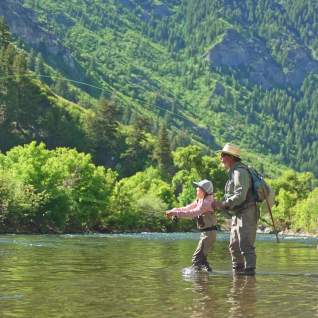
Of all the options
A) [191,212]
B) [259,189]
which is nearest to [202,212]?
[191,212]

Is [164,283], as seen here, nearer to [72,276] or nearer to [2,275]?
A: [72,276]

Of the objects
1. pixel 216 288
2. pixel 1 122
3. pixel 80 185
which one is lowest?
pixel 216 288

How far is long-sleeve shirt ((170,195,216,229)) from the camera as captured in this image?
18.1m

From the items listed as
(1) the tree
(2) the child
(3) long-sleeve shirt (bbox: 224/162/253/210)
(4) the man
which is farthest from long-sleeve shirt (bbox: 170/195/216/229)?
(1) the tree

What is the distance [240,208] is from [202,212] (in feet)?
4.65

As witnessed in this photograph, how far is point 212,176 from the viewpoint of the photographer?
152875 mm

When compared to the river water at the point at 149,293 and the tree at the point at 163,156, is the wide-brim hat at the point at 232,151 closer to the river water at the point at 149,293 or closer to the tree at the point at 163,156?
the river water at the point at 149,293

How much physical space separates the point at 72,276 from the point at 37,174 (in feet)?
207

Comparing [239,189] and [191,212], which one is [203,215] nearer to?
[191,212]

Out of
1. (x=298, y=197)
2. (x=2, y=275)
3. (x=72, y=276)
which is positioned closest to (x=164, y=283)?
(x=72, y=276)

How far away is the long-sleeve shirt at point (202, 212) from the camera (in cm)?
1812

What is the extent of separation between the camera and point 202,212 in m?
18.2

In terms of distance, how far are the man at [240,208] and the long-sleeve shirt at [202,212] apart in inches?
33.0

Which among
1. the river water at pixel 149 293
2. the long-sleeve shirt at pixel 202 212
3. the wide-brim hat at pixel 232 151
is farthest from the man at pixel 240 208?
the long-sleeve shirt at pixel 202 212
